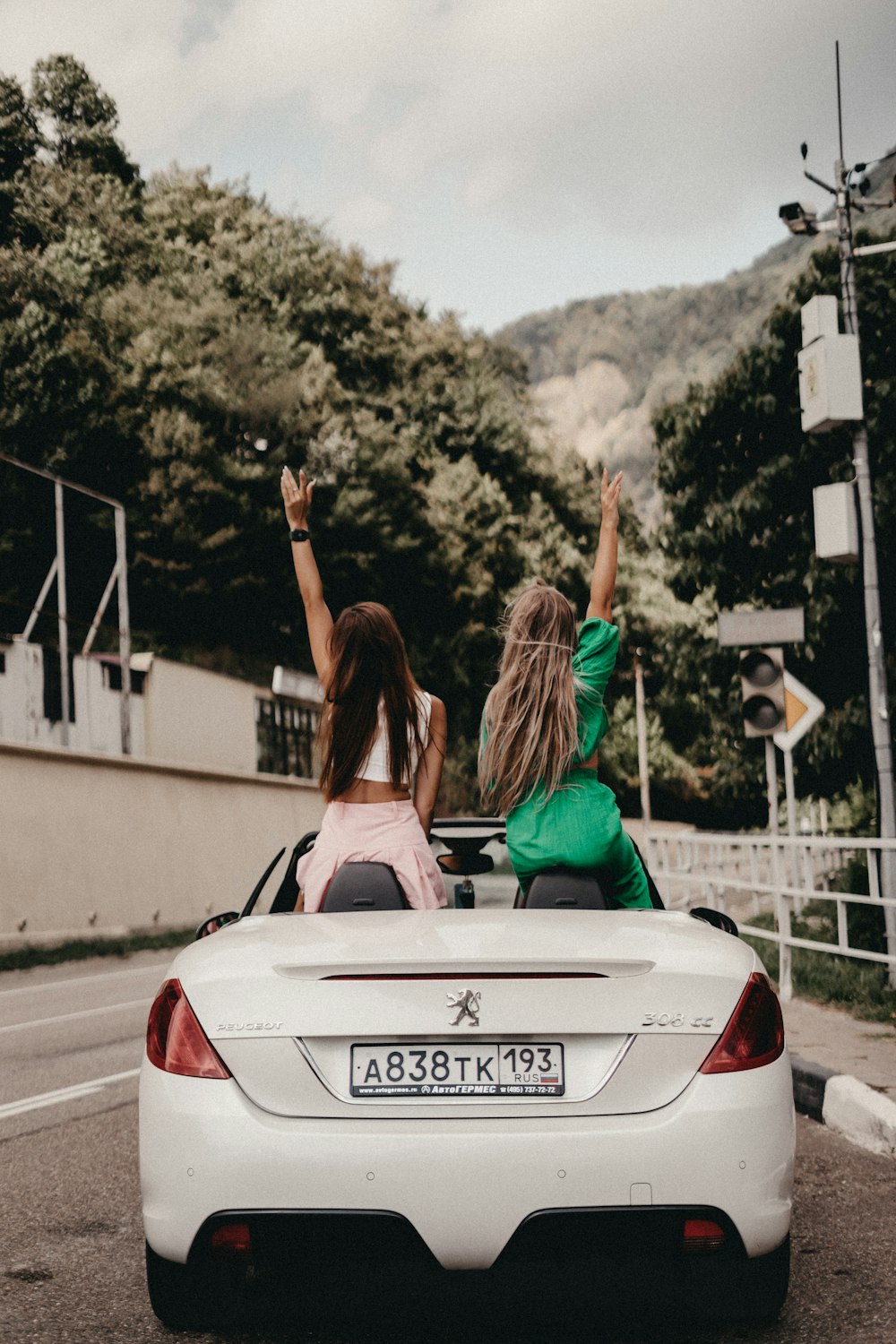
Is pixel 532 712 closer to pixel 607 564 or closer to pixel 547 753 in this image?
pixel 547 753

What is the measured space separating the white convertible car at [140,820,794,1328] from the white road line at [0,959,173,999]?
12.0m

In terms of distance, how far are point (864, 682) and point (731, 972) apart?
59.0ft

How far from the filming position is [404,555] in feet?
133

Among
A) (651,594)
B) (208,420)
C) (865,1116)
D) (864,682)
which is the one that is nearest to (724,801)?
(864,682)

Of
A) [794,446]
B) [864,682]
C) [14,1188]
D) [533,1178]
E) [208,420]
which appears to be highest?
[208,420]

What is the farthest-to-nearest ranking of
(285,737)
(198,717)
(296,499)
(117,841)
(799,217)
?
(285,737), (198,717), (117,841), (799,217), (296,499)

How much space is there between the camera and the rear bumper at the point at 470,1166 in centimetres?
309

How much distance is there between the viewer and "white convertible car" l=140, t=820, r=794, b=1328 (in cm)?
310

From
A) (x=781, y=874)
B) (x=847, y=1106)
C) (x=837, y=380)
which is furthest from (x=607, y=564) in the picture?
(x=837, y=380)

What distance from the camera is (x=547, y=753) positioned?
396cm

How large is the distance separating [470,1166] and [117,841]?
2177 centimetres

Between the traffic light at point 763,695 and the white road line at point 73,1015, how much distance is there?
216 inches

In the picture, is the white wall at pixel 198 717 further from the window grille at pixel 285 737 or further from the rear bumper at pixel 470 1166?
the rear bumper at pixel 470 1166

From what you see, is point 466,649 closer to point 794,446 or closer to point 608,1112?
point 794,446
